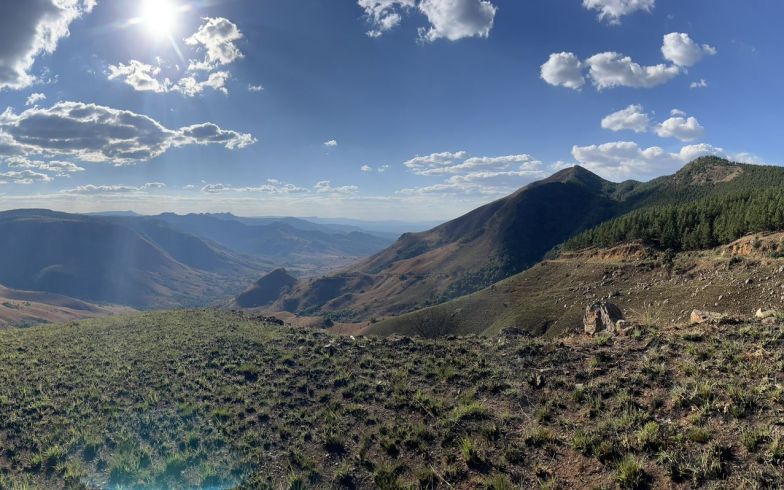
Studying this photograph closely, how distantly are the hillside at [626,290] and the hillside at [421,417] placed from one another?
50.0 feet

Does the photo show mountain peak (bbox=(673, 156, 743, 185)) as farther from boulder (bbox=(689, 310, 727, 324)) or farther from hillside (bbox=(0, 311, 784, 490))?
hillside (bbox=(0, 311, 784, 490))

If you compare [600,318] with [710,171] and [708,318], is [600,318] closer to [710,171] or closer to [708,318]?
[708,318]

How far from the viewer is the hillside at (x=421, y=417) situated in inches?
402

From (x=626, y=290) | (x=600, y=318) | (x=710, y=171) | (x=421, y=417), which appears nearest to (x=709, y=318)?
(x=600, y=318)

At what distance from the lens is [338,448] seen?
45.9 ft

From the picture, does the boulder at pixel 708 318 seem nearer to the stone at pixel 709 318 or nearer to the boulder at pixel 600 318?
the stone at pixel 709 318

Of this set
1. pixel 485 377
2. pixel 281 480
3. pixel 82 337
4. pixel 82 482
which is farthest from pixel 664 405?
pixel 82 337

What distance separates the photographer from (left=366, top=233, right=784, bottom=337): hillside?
1372 inches

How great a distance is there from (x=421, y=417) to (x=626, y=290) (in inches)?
1797

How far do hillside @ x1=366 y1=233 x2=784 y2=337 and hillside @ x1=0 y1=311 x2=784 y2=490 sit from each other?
15242 millimetres

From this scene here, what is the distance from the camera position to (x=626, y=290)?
50.0 metres

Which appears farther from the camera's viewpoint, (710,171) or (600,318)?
(710,171)

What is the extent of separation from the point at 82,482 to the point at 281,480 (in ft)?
22.3

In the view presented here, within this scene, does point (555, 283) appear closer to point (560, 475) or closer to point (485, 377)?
point (485, 377)
